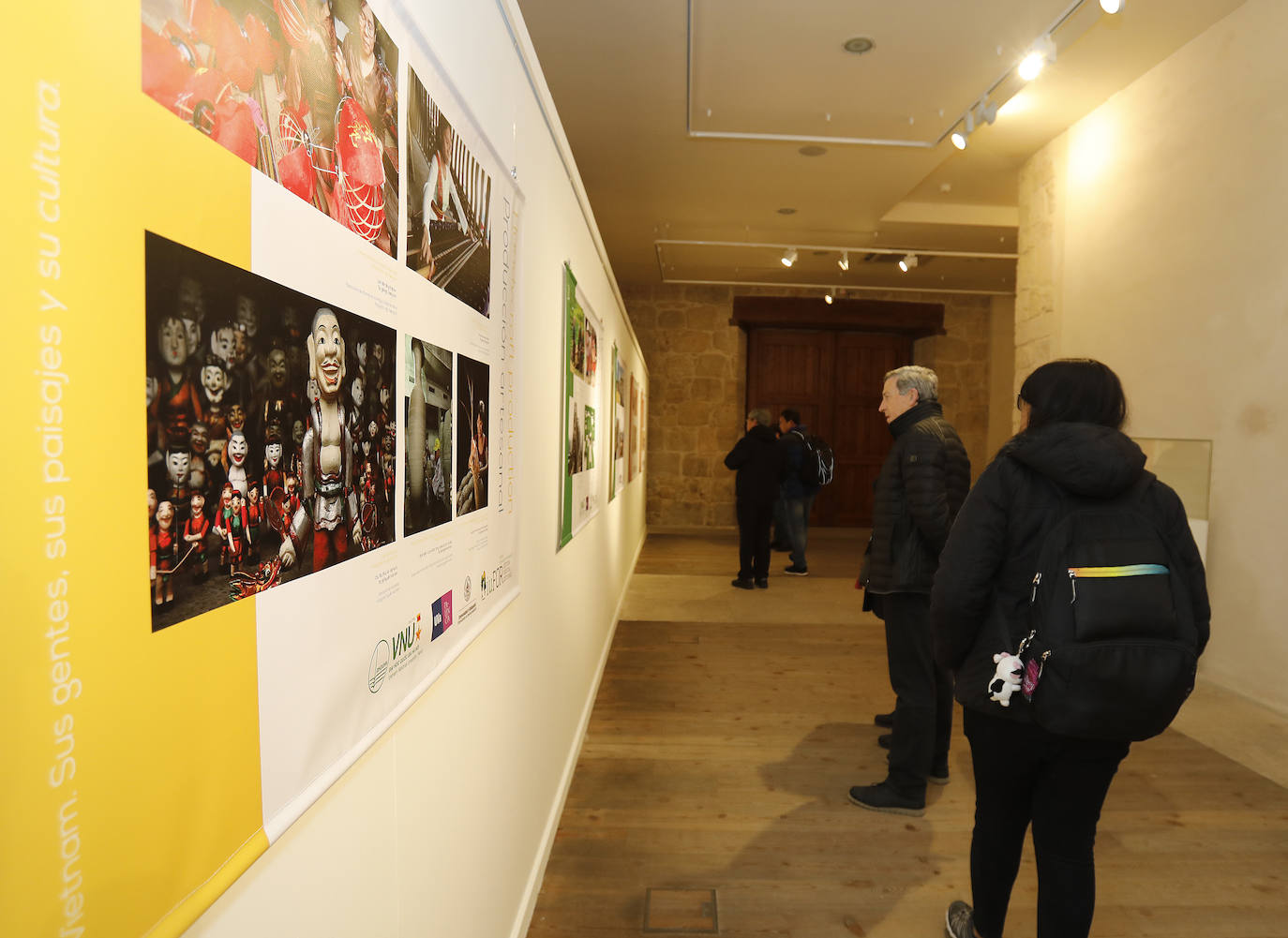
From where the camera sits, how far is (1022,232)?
6016mm

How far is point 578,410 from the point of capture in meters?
3.00

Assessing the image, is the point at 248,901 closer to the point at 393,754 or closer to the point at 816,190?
the point at 393,754

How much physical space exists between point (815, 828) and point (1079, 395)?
178cm

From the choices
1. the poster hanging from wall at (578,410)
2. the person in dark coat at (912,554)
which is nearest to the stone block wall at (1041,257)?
the person in dark coat at (912,554)

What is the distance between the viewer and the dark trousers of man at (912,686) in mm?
2688

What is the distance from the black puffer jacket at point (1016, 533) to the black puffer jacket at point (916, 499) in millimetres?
931

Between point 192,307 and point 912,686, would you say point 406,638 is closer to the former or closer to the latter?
point 192,307

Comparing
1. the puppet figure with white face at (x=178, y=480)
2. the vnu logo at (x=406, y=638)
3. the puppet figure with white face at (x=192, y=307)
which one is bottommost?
the vnu logo at (x=406, y=638)

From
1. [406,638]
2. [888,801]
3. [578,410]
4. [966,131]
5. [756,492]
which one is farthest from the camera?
[756,492]

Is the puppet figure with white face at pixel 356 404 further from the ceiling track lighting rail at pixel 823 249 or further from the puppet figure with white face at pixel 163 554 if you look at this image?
the ceiling track lighting rail at pixel 823 249

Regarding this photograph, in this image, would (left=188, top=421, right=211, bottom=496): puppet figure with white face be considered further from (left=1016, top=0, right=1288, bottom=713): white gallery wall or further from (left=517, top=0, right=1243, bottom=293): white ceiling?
(left=1016, top=0, right=1288, bottom=713): white gallery wall

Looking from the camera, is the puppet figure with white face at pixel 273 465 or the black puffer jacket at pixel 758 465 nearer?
the puppet figure with white face at pixel 273 465

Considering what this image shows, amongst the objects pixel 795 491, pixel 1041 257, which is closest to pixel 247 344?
pixel 1041 257

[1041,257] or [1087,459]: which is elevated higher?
[1041,257]
